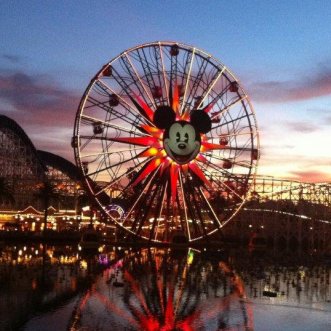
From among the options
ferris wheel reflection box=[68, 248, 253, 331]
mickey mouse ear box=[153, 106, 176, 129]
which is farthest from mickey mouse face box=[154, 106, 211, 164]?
ferris wheel reflection box=[68, 248, 253, 331]

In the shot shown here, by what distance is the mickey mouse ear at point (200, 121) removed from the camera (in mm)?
61531

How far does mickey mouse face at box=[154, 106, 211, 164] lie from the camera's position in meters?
59.7

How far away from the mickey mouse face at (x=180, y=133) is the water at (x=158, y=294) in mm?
8941

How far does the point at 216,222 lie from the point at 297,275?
1933 cm

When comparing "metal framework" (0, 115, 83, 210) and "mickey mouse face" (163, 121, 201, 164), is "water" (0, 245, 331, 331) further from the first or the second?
"metal framework" (0, 115, 83, 210)

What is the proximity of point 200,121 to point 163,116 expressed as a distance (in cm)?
371

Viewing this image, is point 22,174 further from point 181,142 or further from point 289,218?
point 181,142

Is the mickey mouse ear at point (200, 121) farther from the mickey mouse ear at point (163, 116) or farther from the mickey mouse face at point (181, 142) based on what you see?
the mickey mouse ear at point (163, 116)

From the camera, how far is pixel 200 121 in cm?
6156

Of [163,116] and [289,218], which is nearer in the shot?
[163,116]

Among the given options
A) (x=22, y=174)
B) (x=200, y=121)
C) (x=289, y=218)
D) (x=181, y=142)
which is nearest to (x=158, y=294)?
(x=181, y=142)

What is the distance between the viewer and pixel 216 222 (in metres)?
65.5

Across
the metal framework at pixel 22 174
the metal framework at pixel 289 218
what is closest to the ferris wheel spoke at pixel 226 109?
the metal framework at pixel 289 218

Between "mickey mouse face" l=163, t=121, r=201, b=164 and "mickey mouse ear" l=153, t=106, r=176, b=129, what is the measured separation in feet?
2.17
